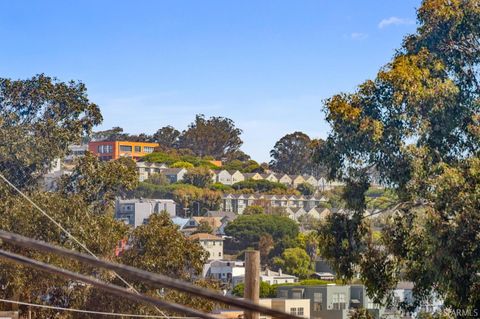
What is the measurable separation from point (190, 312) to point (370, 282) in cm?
1464

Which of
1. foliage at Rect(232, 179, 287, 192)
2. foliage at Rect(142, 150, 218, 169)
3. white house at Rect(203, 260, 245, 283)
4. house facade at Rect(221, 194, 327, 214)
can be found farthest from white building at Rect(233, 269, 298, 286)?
foliage at Rect(142, 150, 218, 169)

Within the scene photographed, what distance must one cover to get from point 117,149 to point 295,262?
71.8 meters

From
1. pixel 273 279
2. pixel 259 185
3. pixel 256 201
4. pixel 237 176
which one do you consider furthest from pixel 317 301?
pixel 237 176

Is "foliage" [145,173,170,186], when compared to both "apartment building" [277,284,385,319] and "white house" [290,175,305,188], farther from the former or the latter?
"apartment building" [277,284,385,319]

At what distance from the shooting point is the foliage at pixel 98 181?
42062 mm

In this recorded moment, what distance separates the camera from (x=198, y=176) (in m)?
123

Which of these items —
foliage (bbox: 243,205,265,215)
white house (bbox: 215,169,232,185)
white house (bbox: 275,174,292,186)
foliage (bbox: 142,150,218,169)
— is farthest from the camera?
white house (bbox: 275,174,292,186)

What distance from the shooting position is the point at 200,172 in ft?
403

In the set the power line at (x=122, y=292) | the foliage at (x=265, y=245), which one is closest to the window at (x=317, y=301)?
the foliage at (x=265, y=245)

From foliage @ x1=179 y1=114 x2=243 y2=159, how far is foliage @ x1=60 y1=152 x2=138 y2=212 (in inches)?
3791

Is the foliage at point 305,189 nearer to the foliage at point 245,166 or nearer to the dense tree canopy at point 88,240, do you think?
the foliage at point 245,166

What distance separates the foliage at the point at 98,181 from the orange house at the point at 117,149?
101852 mm

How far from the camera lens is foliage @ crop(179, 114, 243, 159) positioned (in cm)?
14062

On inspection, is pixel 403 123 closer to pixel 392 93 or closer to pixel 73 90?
pixel 392 93
